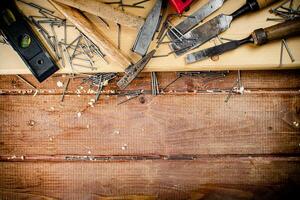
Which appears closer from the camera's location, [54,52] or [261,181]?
[54,52]

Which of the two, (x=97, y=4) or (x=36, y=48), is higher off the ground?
(x=97, y=4)

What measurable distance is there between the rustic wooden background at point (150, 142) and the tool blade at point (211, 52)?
0.16m

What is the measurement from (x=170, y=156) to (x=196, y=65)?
41 cm

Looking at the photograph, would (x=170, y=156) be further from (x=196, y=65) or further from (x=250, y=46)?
(x=250, y=46)

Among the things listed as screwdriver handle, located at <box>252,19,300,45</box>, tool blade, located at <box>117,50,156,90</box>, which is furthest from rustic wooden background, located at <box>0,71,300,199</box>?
screwdriver handle, located at <box>252,19,300,45</box>

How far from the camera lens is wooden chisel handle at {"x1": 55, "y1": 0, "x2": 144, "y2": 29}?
122 centimetres

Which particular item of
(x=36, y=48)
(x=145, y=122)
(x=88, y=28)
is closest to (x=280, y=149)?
(x=145, y=122)

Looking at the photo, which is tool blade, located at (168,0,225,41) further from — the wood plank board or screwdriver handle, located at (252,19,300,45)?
screwdriver handle, located at (252,19,300,45)

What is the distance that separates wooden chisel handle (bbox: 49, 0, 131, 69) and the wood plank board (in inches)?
1.9

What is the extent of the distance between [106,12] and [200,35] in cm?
35

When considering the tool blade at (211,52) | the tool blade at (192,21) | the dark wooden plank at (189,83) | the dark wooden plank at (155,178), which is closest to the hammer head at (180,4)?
the tool blade at (192,21)

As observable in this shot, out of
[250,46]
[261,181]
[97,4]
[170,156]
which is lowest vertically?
[261,181]

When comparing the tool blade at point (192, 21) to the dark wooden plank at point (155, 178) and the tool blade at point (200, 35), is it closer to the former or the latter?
the tool blade at point (200, 35)

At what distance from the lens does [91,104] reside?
145cm
